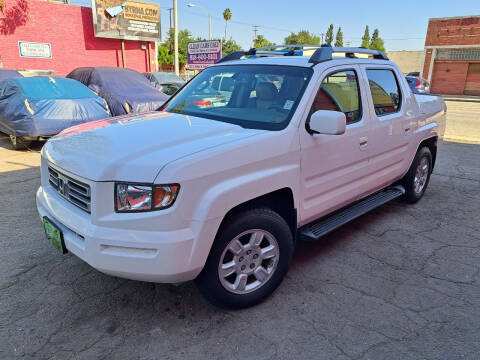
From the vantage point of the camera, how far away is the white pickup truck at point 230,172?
215 centimetres

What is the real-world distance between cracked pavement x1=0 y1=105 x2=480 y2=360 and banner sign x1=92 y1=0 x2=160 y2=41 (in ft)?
52.9

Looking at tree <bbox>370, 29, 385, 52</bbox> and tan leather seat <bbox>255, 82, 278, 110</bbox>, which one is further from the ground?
tree <bbox>370, 29, 385, 52</bbox>

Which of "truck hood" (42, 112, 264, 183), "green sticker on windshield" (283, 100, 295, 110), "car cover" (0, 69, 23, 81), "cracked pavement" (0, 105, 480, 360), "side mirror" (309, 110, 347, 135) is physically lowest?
"cracked pavement" (0, 105, 480, 360)

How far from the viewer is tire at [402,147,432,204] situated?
15.4 feet

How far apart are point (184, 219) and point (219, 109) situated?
1.39 m

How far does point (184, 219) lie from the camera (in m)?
2.15

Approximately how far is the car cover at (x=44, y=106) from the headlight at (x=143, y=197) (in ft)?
20.1

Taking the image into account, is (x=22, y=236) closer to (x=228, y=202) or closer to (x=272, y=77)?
(x=228, y=202)

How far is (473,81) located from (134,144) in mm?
39370

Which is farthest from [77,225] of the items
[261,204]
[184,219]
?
[261,204]

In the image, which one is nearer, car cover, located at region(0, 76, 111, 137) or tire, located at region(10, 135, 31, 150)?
car cover, located at region(0, 76, 111, 137)

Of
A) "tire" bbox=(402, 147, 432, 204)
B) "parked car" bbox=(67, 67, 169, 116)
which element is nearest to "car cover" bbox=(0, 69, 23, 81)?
"parked car" bbox=(67, 67, 169, 116)

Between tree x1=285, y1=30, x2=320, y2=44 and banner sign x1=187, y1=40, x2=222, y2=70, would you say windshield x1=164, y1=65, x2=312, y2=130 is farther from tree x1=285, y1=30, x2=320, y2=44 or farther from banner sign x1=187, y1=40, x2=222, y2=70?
tree x1=285, y1=30, x2=320, y2=44

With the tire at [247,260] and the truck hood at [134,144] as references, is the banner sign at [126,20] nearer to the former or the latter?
the truck hood at [134,144]
